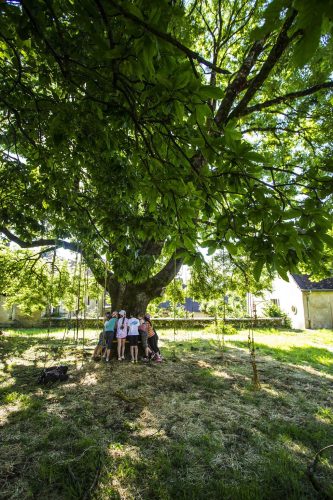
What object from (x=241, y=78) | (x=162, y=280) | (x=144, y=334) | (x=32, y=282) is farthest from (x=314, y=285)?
(x=241, y=78)

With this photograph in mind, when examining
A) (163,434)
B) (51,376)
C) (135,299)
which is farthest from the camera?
(135,299)

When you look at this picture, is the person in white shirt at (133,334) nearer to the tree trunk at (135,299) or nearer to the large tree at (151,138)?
the tree trunk at (135,299)

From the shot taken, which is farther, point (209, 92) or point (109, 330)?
point (109, 330)

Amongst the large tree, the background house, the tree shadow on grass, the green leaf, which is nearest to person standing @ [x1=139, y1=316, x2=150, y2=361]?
the tree shadow on grass

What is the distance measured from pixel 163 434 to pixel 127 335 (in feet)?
16.9

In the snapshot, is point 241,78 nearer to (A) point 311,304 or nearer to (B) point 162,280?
(B) point 162,280

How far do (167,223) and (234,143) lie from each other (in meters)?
1.21

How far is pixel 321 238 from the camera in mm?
1663

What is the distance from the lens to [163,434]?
407 cm

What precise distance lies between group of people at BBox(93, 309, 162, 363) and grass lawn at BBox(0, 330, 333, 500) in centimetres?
124

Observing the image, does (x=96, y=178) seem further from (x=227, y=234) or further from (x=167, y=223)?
(x=227, y=234)

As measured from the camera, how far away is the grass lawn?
296 centimetres

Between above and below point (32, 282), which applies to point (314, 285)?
below

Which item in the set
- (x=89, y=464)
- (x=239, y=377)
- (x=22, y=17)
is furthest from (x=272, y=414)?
(x=22, y=17)
